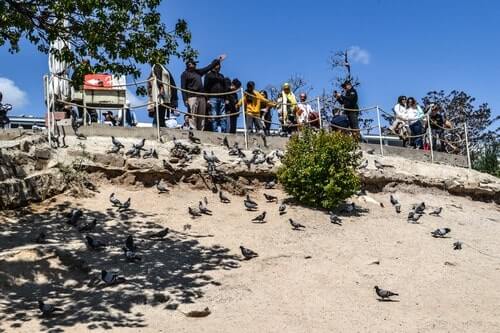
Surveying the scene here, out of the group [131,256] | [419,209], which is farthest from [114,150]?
[419,209]

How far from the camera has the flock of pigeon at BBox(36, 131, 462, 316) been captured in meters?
8.09

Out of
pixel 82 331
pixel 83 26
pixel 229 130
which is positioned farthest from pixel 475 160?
pixel 82 331

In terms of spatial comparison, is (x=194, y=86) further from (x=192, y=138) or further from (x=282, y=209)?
(x=282, y=209)

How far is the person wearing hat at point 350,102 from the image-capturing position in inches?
586

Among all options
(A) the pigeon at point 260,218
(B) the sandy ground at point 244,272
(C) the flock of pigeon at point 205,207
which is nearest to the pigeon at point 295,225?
(C) the flock of pigeon at point 205,207

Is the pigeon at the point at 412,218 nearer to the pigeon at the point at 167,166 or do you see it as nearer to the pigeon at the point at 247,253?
the pigeon at the point at 247,253

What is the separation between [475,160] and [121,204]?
45.3 ft

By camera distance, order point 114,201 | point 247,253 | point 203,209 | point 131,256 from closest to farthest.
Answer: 1. point 131,256
2. point 247,253
3. point 114,201
4. point 203,209

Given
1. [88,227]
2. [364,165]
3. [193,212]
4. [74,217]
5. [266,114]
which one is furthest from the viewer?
[266,114]

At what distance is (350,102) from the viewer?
586 inches

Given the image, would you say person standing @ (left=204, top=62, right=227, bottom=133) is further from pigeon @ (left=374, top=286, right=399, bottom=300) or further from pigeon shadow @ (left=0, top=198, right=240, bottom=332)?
pigeon @ (left=374, top=286, right=399, bottom=300)

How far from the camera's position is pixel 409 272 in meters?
8.66

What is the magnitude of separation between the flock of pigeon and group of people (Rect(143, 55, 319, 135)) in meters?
0.85

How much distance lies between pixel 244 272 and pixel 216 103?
6.41 metres
